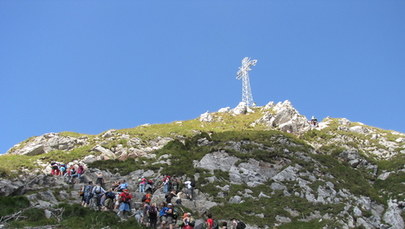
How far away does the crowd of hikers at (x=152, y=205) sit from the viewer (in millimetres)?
22750

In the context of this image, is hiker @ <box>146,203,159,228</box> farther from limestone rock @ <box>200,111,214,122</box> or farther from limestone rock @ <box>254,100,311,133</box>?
limestone rock @ <box>200,111,214,122</box>

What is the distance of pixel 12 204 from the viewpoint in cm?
2250

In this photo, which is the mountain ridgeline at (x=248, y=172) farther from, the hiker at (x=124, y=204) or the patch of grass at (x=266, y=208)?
the hiker at (x=124, y=204)

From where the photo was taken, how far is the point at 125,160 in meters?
40.4

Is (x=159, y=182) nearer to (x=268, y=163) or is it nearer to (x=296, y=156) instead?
(x=268, y=163)

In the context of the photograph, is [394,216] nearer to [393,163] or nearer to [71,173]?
[393,163]

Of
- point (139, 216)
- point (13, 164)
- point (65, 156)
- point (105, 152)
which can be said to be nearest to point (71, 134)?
point (65, 156)

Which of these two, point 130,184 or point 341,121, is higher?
point 341,121

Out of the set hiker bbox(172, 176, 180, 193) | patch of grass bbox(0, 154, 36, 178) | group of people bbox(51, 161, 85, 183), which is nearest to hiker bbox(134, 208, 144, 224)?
hiker bbox(172, 176, 180, 193)

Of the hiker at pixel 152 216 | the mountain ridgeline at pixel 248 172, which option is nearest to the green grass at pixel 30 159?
the mountain ridgeline at pixel 248 172

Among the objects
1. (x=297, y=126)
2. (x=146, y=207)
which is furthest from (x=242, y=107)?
(x=146, y=207)

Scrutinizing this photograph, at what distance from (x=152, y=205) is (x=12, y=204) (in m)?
8.52

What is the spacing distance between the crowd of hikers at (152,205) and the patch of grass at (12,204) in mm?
3971

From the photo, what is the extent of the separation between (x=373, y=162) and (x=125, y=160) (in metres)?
28.4
